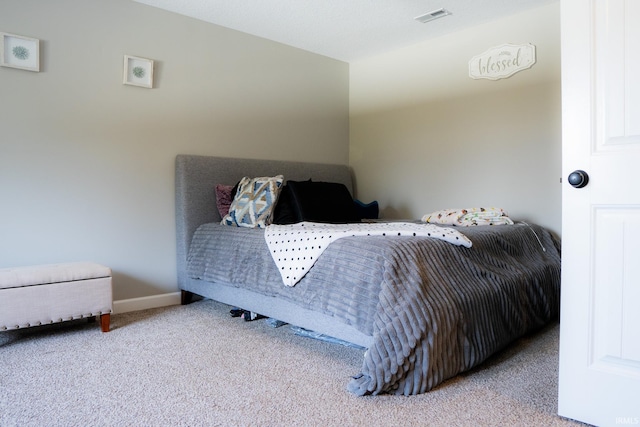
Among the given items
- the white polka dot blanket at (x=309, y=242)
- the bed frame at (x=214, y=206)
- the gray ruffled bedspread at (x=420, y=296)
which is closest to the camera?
the gray ruffled bedspread at (x=420, y=296)

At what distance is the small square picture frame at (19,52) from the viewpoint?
273cm

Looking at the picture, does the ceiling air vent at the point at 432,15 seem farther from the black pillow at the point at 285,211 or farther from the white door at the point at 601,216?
the white door at the point at 601,216

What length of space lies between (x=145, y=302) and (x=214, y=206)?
2.80 feet

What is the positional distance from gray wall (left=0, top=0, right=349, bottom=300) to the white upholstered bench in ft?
1.40

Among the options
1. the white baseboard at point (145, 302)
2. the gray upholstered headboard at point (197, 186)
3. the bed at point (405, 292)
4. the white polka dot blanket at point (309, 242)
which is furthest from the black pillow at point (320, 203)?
the white baseboard at point (145, 302)

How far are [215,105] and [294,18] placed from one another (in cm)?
92

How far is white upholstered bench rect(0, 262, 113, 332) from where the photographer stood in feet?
7.86

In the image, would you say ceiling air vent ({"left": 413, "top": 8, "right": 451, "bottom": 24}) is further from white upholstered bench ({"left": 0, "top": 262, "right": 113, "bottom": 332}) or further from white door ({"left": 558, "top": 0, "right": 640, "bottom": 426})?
white upholstered bench ({"left": 0, "top": 262, "right": 113, "bottom": 332})

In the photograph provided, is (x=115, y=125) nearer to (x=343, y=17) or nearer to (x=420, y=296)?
(x=343, y=17)

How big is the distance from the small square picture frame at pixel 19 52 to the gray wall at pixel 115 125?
4 centimetres

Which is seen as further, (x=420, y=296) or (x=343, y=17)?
(x=343, y=17)

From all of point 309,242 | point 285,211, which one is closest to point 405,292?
point 309,242

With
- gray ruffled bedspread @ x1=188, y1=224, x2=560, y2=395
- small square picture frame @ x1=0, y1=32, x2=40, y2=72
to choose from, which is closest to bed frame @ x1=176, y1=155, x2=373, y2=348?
gray ruffled bedspread @ x1=188, y1=224, x2=560, y2=395

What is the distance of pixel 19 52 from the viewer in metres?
2.79
